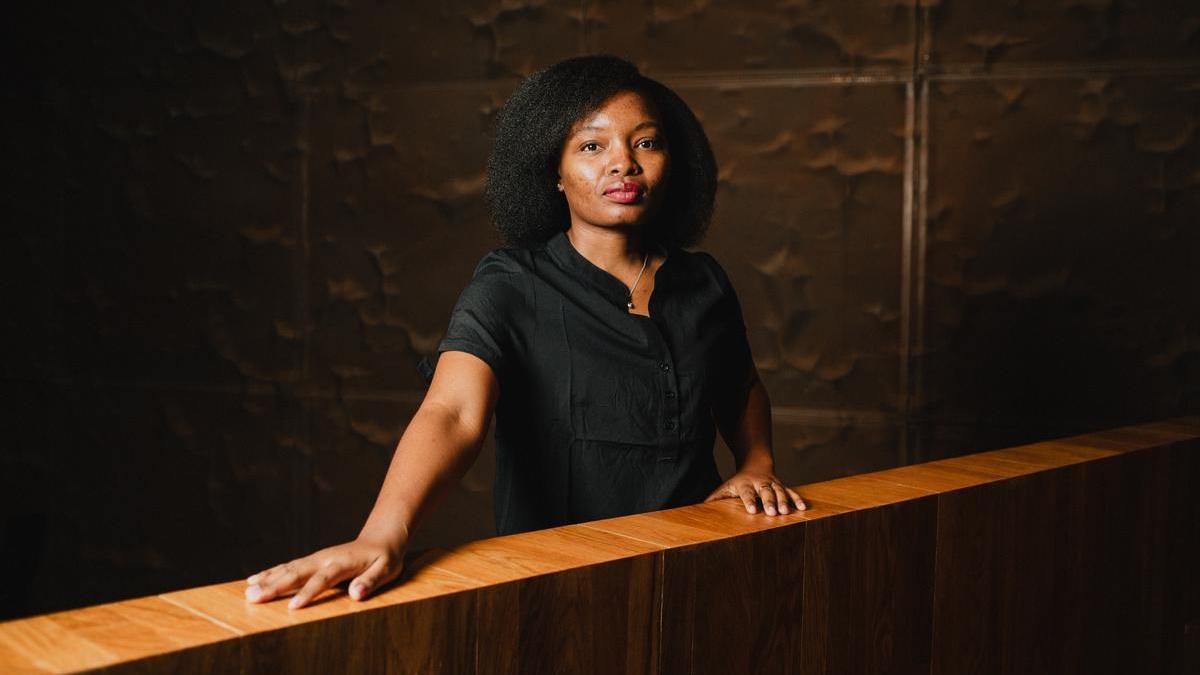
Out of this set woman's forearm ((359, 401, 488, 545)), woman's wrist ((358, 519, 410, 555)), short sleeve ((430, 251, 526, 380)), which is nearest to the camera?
woman's wrist ((358, 519, 410, 555))

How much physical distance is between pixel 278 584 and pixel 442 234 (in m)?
3.47

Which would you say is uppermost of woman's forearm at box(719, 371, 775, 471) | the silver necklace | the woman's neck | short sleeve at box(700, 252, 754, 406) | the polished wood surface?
the woman's neck

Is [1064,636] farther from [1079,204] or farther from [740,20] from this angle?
[740,20]

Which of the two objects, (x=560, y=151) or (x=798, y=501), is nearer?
(x=798, y=501)

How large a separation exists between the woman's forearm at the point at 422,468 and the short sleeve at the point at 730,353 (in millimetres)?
510

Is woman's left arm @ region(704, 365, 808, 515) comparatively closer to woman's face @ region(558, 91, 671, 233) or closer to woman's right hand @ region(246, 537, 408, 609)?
woman's face @ region(558, 91, 671, 233)

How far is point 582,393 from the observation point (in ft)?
6.39

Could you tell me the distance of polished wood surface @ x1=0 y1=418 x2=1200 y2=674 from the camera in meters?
1.07

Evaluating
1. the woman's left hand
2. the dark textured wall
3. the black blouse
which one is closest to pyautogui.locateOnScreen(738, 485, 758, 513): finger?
the woman's left hand

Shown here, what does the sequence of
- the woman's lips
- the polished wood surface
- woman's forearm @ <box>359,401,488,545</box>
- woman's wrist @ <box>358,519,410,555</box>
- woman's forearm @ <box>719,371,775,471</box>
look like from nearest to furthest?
the polished wood surface
woman's wrist @ <box>358,519,410,555</box>
woman's forearm @ <box>359,401,488,545</box>
the woman's lips
woman's forearm @ <box>719,371,775,471</box>

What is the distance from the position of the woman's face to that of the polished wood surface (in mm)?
547

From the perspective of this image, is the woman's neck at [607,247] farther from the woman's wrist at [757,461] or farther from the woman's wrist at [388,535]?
the woman's wrist at [388,535]

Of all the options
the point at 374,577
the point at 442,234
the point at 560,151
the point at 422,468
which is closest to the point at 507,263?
the point at 560,151

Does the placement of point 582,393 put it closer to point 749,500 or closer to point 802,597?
point 749,500
